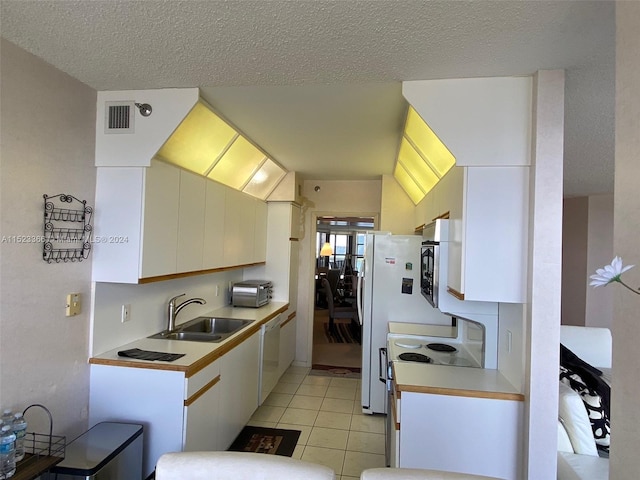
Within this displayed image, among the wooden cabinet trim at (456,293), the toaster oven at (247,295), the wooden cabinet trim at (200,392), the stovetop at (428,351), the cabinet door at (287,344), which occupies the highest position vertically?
the wooden cabinet trim at (456,293)

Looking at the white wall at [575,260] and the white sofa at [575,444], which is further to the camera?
the white wall at [575,260]

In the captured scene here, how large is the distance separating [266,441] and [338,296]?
5.32m

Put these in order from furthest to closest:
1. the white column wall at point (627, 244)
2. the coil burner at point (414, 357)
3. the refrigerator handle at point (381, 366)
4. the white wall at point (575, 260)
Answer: the white wall at point (575, 260)
the refrigerator handle at point (381, 366)
the coil burner at point (414, 357)
the white column wall at point (627, 244)

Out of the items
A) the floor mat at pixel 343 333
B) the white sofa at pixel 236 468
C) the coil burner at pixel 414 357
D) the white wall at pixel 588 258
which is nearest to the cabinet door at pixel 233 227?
the coil burner at pixel 414 357

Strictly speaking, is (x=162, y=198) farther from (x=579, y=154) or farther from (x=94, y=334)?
(x=579, y=154)

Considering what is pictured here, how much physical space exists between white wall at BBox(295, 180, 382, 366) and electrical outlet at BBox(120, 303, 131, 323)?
2.60 m

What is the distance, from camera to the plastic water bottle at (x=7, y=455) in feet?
4.65

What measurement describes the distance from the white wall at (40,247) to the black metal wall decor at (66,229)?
38mm

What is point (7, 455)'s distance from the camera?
4.71 ft

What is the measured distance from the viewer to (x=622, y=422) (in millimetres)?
1014

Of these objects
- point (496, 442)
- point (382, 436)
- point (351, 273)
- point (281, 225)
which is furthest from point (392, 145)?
point (351, 273)

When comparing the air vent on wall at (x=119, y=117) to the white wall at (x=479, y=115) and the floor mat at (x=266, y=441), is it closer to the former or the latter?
the white wall at (x=479, y=115)

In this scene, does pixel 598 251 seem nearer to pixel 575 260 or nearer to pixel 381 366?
pixel 575 260

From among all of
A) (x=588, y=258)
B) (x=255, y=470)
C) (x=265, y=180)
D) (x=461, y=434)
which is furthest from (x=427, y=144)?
(x=588, y=258)
